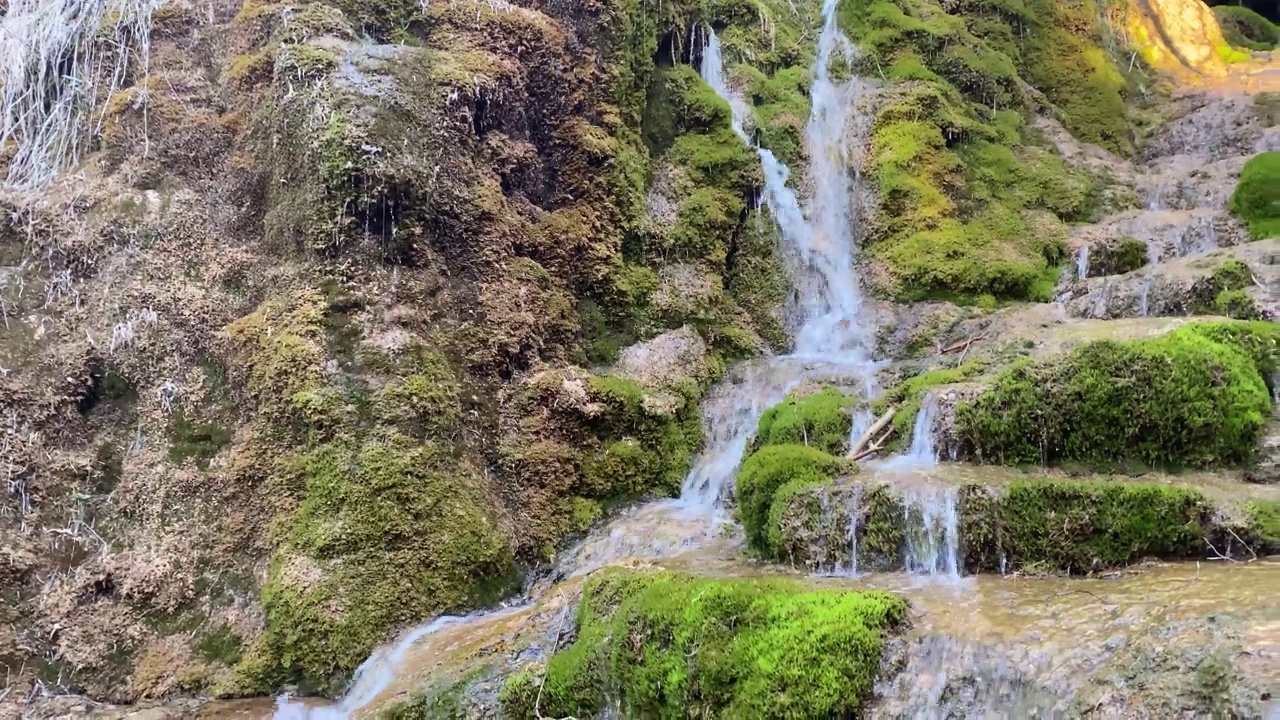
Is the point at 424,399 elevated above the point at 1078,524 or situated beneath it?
elevated above

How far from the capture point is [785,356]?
12469 mm

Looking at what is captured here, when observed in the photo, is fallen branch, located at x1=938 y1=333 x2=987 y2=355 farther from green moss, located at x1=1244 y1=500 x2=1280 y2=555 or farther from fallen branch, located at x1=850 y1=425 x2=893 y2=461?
green moss, located at x1=1244 y1=500 x2=1280 y2=555

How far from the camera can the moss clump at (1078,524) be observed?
19.2 feet

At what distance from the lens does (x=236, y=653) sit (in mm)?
7793

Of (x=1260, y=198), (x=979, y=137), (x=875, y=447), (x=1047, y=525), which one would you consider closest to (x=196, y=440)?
(x=875, y=447)

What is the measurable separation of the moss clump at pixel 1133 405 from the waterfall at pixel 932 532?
1.10 metres

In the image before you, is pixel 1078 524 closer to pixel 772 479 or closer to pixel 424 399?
pixel 772 479

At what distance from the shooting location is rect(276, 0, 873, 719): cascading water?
8789 millimetres

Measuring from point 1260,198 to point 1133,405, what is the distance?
24.4ft

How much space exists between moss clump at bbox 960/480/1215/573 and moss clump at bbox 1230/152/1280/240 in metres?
7.79

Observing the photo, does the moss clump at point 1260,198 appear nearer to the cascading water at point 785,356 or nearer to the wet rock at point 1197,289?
the wet rock at point 1197,289

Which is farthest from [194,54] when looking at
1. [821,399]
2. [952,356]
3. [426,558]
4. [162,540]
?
[952,356]

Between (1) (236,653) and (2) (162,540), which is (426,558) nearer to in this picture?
(1) (236,653)

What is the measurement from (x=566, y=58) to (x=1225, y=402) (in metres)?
9.15
